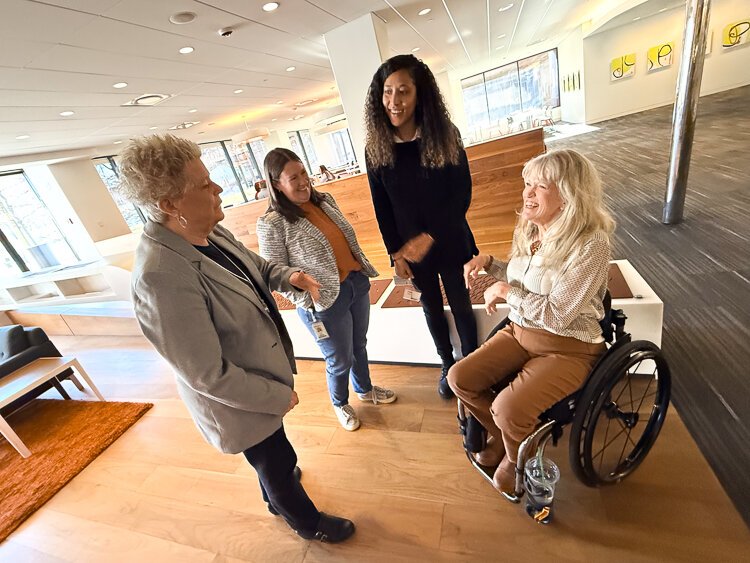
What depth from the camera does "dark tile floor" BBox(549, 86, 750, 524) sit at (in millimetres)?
1475

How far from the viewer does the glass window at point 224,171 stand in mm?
12469

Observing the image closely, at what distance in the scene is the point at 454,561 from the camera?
1.29m

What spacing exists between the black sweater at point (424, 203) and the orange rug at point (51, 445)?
8.50 ft

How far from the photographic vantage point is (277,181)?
142 centimetres

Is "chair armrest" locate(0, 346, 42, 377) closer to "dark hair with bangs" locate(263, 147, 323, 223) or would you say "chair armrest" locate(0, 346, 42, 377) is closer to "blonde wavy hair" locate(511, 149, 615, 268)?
"dark hair with bangs" locate(263, 147, 323, 223)

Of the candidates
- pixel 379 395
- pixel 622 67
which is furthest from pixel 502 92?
pixel 379 395

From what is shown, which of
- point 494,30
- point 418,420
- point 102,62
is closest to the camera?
point 418,420

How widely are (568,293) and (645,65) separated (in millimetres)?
13272

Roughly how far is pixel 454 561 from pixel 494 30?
8752mm

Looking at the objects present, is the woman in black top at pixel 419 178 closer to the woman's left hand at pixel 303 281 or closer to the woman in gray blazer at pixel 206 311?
the woman's left hand at pixel 303 281

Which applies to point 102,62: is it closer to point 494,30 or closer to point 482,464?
point 482,464

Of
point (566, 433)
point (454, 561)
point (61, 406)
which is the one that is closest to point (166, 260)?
point (454, 561)

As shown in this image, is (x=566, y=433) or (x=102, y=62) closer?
(x=566, y=433)

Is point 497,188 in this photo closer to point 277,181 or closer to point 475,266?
point 475,266
